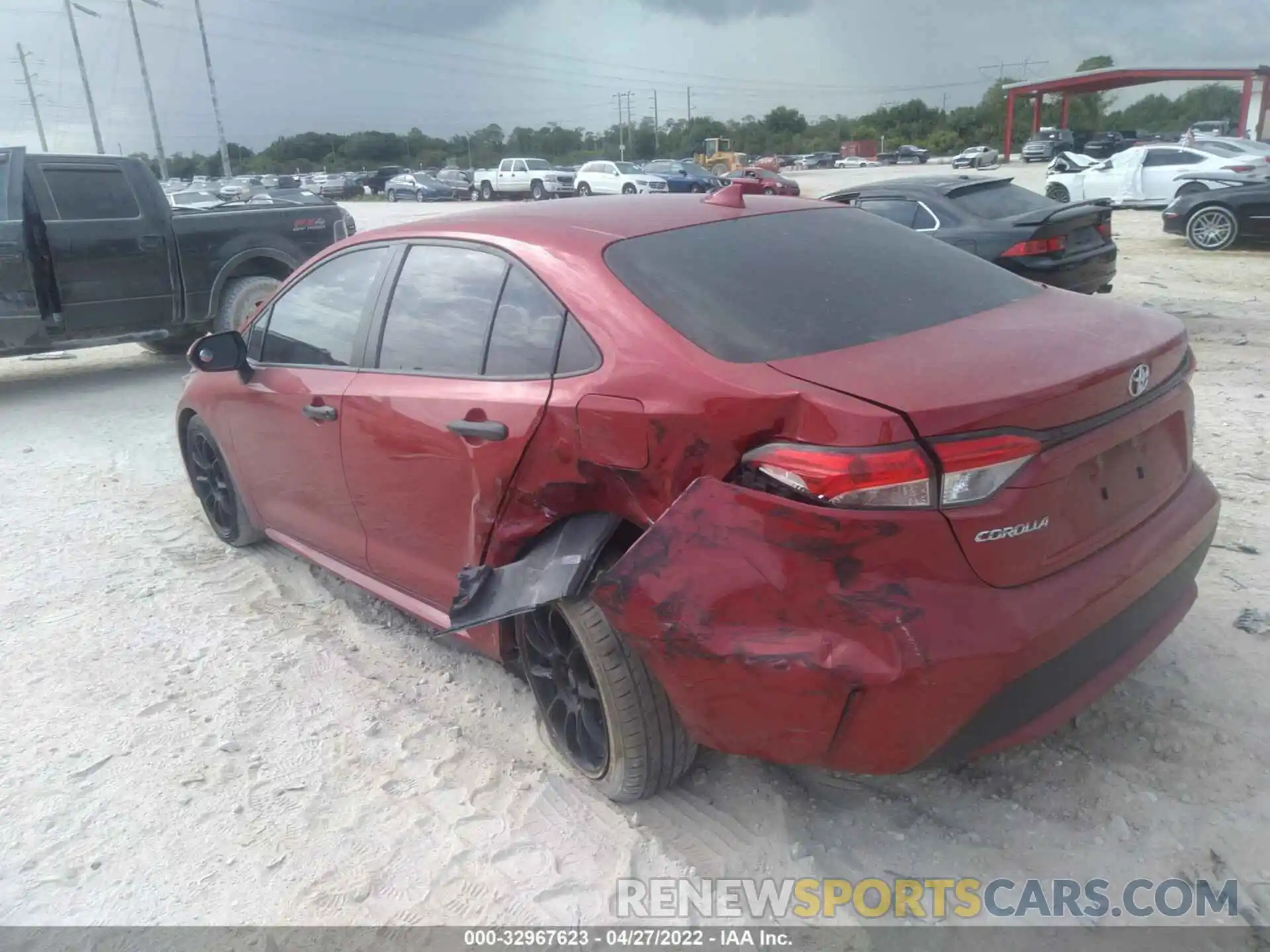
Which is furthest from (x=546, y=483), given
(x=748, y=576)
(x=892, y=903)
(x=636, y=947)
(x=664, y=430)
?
(x=892, y=903)

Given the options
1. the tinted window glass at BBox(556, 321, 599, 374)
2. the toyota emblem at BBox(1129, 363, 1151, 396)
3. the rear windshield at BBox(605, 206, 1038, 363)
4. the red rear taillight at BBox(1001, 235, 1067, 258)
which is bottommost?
the red rear taillight at BBox(1001, 235, 1067, 258)

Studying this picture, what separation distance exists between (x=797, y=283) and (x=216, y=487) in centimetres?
334

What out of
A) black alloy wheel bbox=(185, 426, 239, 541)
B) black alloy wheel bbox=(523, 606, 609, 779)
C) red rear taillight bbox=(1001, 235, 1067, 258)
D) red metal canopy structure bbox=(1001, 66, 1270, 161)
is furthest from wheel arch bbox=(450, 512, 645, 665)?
red metal canopy structure bbox=(1001, 66, 1270, 161)

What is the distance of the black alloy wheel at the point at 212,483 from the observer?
469cm

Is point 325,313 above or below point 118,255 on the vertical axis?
above

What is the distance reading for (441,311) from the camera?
318cm

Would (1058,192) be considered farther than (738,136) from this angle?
No

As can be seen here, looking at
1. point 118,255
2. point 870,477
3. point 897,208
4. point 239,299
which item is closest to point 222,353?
point 870,477

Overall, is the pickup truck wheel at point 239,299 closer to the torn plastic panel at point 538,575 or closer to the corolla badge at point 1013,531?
the torn plastic panel at point 538,575

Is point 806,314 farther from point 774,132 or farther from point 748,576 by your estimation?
point 774,132

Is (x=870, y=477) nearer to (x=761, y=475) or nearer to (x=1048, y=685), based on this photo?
(x=761, y=475)

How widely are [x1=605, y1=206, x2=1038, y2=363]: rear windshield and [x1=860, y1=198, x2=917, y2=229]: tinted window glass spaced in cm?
583

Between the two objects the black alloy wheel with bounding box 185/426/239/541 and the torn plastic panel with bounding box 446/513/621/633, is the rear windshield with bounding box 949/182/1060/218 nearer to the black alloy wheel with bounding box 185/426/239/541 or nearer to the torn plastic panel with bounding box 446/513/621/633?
the black alloy wheel with bounding box 185/426/239/541

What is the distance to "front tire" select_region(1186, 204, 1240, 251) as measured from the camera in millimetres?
13750
